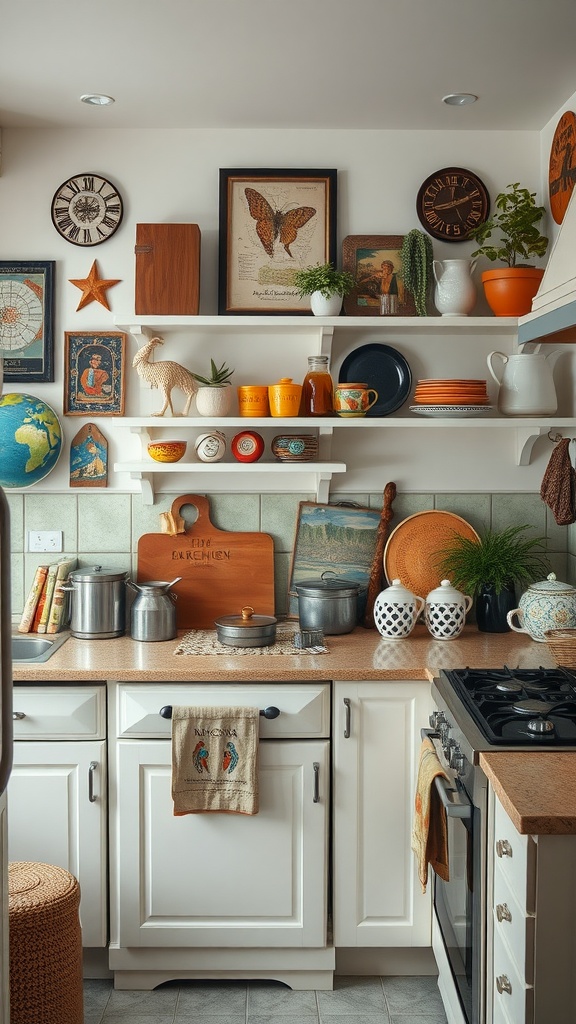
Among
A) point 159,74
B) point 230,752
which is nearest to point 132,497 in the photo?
point 230,752

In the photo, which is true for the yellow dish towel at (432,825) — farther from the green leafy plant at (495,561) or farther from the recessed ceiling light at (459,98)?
the recessed ceiling light at (459,98)

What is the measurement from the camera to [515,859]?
1709 mm

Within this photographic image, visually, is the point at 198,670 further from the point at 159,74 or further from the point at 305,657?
the point at 159,74

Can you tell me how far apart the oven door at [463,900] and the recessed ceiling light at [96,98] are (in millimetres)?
2075

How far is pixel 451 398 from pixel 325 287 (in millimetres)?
513

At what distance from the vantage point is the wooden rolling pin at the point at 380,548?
3.18 meters

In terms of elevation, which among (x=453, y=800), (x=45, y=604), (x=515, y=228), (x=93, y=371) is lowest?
(x=453, y=800)

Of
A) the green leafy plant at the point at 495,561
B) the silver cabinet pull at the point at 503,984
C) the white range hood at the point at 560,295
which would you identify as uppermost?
the white range hood at the point at 560,295

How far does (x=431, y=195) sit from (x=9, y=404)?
1.52 m

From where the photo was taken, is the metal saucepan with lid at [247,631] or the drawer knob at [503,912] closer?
the drawer knob at [503,912]

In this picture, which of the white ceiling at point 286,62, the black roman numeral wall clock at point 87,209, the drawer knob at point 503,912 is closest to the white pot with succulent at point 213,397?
the black roman numeral wall clock at point 87,209

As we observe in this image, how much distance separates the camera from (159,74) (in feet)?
8.86

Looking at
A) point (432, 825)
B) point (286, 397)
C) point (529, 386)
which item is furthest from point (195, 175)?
point (432, 825)

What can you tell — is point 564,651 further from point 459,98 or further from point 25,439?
point 25,439
